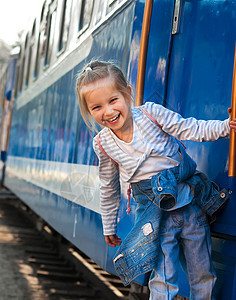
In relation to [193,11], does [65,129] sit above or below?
below

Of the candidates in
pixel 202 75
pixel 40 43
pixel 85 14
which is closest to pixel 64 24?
pixel 85 14

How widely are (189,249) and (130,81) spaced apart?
1207 millimetres

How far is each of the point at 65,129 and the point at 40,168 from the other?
137 centimetres

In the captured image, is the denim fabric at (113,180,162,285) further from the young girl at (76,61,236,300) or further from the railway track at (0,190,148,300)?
the railway track at (0,190,148,300)

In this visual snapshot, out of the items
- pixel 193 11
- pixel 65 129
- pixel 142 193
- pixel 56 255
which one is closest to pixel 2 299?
pixel 65 129

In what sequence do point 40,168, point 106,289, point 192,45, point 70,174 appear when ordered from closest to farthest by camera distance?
point 192,45 → point 70,174 → point 106,289 → point 40,168

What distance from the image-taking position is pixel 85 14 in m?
4.40

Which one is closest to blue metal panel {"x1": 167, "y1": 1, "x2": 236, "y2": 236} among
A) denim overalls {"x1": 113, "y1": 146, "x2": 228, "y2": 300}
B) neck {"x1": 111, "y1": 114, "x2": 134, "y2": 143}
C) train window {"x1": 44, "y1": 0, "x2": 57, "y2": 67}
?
denim overalls {"x1": 113, "y1": 146, "x2": 228, "y2": 300}

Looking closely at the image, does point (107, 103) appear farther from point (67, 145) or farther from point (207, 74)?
point (67, 145)

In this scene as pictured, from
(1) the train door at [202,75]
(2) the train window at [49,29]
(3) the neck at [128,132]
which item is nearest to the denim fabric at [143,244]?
(3) the neck at [128,132]

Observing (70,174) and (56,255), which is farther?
(56,255)

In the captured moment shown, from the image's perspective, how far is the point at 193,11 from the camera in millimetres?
2646

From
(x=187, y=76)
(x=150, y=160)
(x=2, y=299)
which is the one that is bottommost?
(x=2, y=299)

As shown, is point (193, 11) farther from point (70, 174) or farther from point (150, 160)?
point (70, 174)
